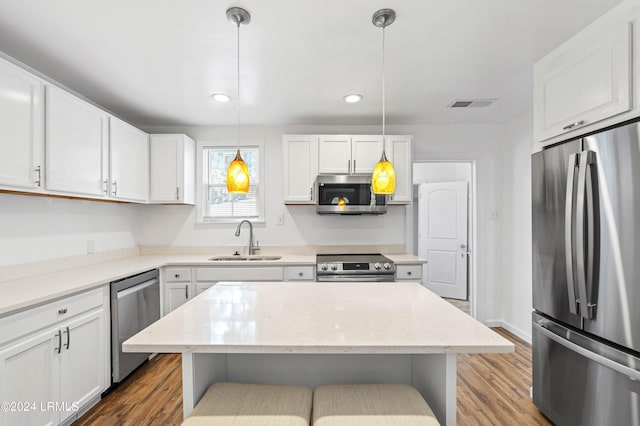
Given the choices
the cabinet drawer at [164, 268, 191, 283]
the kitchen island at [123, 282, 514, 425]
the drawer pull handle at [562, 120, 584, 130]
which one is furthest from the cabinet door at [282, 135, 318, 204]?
the drawer pull handle at [562, 120, 584, 130]

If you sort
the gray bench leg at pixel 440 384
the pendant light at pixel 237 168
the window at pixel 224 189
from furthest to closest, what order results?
the window at pixel 224 189
the pendant light at pixel 237 168
the gray bench leg at pixel 440 384

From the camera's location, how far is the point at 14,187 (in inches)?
72.1

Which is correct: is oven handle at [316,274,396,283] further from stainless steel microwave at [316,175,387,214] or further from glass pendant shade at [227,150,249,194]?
glass pendant shade at [227,150,249,194]

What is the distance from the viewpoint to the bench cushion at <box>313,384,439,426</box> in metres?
1.02

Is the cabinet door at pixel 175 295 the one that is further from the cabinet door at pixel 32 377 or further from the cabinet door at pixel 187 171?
the cabinet door at pixel 32 377

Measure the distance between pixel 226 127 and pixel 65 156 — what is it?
1834mm

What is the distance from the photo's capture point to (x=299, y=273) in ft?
10.4

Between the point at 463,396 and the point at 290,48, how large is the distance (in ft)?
9.31

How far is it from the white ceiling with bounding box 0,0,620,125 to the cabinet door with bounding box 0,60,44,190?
306 mm

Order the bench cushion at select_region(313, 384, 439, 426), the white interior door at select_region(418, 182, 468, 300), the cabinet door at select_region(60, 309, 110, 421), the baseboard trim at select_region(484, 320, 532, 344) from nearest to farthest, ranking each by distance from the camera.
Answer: the bench cushion at select_region(313, 384, 439, 426)
the cabinet door at select_region(60, 309, 110, 421)
the baseboard trim at select_region(484, 320, 532, 344)
the white interior door at select_region(418, 182, 468, 300)

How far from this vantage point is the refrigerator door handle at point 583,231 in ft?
5.28

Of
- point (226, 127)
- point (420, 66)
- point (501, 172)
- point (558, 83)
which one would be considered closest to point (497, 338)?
point (558, 83)

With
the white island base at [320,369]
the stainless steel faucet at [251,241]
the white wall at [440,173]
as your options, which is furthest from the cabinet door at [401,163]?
the white island base at [320,369]

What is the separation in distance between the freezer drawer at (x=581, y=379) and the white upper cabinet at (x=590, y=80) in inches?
48.1
